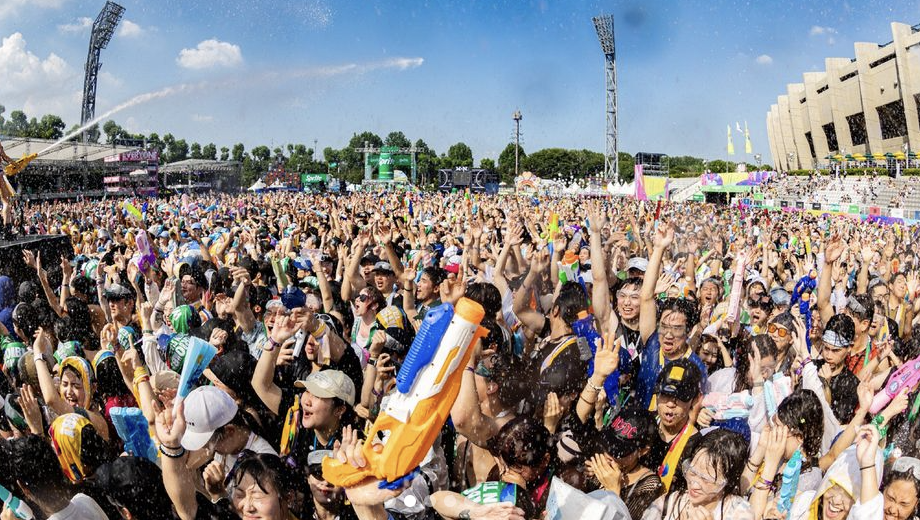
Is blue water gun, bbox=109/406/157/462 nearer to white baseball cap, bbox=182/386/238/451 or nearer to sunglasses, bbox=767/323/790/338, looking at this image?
white baseball cap, bbox=182/386/238/451

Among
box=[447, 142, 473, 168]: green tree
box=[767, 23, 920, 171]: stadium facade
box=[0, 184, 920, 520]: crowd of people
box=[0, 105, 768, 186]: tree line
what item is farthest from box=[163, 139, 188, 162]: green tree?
box=[0, 184, 920, 520]: crowd of people

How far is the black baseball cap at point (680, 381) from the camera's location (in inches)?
126

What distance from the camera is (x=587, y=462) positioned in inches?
113

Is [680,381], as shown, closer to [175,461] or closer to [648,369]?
[648,369]

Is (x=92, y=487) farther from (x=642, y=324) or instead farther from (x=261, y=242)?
(x=261, y=242)

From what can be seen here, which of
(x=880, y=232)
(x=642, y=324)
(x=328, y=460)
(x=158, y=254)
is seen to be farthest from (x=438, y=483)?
(x=880, y=232)

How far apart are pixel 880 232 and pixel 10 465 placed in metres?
19.0

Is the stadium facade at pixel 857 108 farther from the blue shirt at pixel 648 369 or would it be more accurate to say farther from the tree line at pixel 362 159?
the blue shirt at pixel 648 369

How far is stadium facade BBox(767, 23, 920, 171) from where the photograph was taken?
177 feet

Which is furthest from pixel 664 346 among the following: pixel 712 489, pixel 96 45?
pixel 96 45

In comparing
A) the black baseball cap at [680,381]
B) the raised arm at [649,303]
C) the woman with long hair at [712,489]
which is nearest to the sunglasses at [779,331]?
the raised arm at [649,303]

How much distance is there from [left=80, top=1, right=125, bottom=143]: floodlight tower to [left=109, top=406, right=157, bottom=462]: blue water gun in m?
47.6

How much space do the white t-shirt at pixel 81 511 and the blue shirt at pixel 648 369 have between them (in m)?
2.67

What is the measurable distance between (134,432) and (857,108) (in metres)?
73.7
